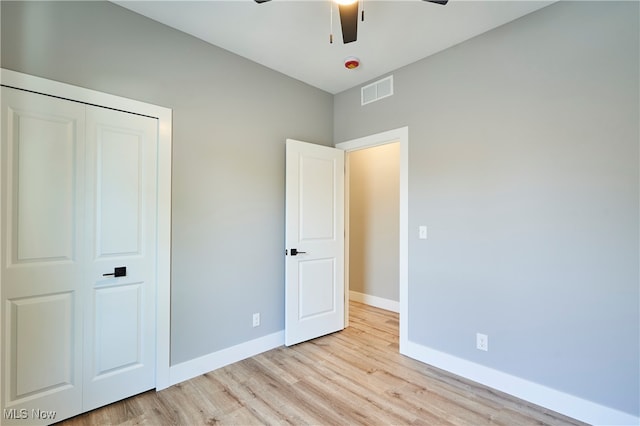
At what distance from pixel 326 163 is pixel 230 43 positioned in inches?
58.4

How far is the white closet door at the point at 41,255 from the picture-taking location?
5.69 feet

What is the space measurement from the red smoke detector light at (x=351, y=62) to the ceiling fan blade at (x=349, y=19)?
0.96 meters

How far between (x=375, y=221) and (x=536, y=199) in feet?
8.10

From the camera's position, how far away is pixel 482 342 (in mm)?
2391

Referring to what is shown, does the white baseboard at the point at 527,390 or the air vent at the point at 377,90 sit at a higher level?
the air vent at the point at 377,90

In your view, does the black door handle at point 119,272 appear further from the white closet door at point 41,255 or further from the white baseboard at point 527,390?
the white baseboard at point 527,390

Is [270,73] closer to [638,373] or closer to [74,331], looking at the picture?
[74,331]

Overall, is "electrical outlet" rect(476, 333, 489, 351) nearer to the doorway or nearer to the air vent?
the doorway

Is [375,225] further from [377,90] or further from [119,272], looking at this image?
[119,272]

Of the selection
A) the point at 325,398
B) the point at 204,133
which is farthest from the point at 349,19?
the point at 325,398

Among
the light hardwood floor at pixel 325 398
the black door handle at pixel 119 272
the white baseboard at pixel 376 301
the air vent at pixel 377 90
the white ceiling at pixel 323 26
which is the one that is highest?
the white ceiling at pixel 323 26

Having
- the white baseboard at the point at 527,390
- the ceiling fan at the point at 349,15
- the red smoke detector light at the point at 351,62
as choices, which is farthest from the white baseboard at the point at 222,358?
the red smoke detector light at the point at 351,62

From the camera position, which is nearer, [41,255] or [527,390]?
[41,255]

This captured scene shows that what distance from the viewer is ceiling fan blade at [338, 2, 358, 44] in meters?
1.65
